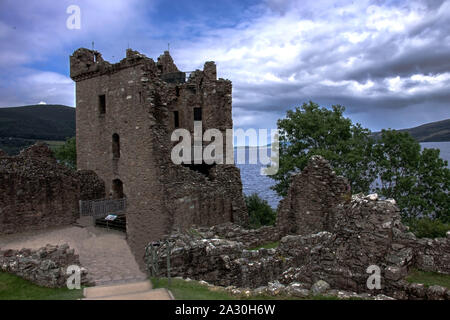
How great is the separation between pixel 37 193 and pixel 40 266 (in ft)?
33.7

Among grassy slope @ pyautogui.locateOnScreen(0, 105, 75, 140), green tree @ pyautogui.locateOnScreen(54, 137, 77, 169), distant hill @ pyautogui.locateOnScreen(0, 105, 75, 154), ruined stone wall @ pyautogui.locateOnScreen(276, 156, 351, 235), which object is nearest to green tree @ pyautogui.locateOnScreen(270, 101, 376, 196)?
ruined stone wall @ pyautogui.locateOnScreen(276, 156, 351, 235)

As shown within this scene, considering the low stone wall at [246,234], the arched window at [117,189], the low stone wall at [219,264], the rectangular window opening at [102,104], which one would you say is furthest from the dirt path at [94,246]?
the rectangular window opening at [102,104]

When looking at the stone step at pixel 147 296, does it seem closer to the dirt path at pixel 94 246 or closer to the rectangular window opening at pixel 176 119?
the dirt path at pixel 94 246

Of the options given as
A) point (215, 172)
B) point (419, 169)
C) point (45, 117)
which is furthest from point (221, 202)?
point (45, 117)

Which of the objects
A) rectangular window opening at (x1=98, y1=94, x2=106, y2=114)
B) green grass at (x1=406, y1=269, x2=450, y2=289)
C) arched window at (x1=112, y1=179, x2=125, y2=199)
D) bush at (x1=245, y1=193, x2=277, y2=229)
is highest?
rectangular window opening at (x1=98, y1=94, x2=106, y2=114)

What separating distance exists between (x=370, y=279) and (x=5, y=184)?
18.3 meters

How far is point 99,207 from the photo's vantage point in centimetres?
2212

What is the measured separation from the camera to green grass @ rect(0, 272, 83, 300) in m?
9.56

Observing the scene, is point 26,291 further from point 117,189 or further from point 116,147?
point 116,147

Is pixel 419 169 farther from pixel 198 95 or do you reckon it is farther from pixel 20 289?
pixel 20 289

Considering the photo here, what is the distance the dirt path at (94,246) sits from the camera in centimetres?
1557

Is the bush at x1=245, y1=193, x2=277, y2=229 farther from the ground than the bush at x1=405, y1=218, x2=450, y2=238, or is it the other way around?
the bush at x1=405, y1=218, x2=450, y2=238

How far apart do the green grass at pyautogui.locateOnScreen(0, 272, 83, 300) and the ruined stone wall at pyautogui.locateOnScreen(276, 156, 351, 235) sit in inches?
441

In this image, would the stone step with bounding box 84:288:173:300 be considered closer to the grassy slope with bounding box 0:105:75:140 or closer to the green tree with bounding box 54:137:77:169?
the green tree with bounding box 54:137:77:169
